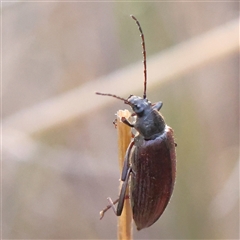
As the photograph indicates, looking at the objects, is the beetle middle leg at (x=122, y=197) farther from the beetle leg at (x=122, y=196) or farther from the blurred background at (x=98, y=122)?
the blurred background at (x=98, y=122)

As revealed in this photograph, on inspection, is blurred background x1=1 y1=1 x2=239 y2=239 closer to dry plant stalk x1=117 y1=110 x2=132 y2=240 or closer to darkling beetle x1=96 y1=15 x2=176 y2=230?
darkling beetle x1=96 y1=15 x2=176 y2=230

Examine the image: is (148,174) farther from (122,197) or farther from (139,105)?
(139,105)

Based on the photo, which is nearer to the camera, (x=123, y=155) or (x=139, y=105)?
(x=123, y=155)

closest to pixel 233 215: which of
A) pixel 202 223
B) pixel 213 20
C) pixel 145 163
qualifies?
pixel 202 223

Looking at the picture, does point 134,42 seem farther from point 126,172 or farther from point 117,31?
point 126,172

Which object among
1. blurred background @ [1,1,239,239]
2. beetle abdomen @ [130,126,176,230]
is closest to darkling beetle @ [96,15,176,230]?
beetle abdomen @ [130,126,176,230]

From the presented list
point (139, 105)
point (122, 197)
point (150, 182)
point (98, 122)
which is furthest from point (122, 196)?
point (98, 122)
